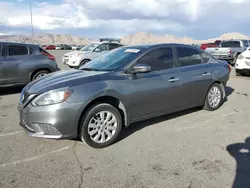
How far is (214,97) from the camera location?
6.35 metres

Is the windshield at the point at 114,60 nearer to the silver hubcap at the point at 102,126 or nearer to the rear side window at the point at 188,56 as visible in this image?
the silver hubcap at the point at 102,126

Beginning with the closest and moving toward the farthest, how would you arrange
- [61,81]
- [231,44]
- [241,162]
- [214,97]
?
1. [241,162]
2. [61,81]
3. [214,97]
4. [231,44]

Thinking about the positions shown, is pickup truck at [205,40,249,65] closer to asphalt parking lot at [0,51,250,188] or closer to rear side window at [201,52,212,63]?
rear side window at [201,52,212,63]

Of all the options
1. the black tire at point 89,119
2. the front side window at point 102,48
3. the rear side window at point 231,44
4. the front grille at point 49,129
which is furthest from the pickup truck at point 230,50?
the front grille at point 49,129

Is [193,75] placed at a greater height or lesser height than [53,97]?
greater

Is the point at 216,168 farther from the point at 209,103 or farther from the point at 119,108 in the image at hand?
the point at 209,103

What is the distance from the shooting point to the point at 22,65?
851cm

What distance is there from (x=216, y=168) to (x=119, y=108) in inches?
70.2

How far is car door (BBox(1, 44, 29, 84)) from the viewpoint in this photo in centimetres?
821

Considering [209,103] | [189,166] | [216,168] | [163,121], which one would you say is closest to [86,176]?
[189,166]

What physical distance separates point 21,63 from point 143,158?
605 cm

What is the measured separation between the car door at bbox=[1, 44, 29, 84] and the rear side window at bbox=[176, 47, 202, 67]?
5238 millimetres

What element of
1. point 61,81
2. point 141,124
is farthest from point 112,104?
point 141,124

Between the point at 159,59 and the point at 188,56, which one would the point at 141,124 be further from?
the point at 188,56
